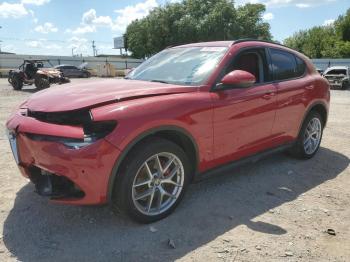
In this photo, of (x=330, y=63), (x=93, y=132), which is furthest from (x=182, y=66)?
(x=330, y=63)

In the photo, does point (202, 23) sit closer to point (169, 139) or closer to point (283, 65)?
point (283, 65)

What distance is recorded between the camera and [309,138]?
239 inches

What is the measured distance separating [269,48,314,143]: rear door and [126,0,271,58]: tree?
37.2 m

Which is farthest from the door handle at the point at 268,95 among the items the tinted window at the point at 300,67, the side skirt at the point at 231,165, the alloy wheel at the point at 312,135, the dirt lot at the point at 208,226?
the alloy wheel at the point at 312,135

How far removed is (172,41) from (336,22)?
3062 cm

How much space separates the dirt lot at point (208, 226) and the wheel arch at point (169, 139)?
447mm

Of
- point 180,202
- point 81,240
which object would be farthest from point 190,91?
point 81,240

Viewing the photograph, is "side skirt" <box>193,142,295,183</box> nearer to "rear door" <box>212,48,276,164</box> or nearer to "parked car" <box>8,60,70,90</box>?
"rear door" <box>212,48,276,164</box>

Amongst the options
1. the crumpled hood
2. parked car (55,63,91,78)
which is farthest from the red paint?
parked car (55,63,91,78)

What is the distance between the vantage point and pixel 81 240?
11.6 feet

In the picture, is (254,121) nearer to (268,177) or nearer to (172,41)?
(268,177)

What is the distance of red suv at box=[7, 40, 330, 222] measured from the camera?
3.35m

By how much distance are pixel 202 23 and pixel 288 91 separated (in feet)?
125

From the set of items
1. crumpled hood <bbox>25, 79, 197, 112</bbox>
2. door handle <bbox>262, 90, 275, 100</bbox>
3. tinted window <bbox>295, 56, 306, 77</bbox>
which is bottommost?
door handle <bbox>262, 90, 275, 100</bbox>
